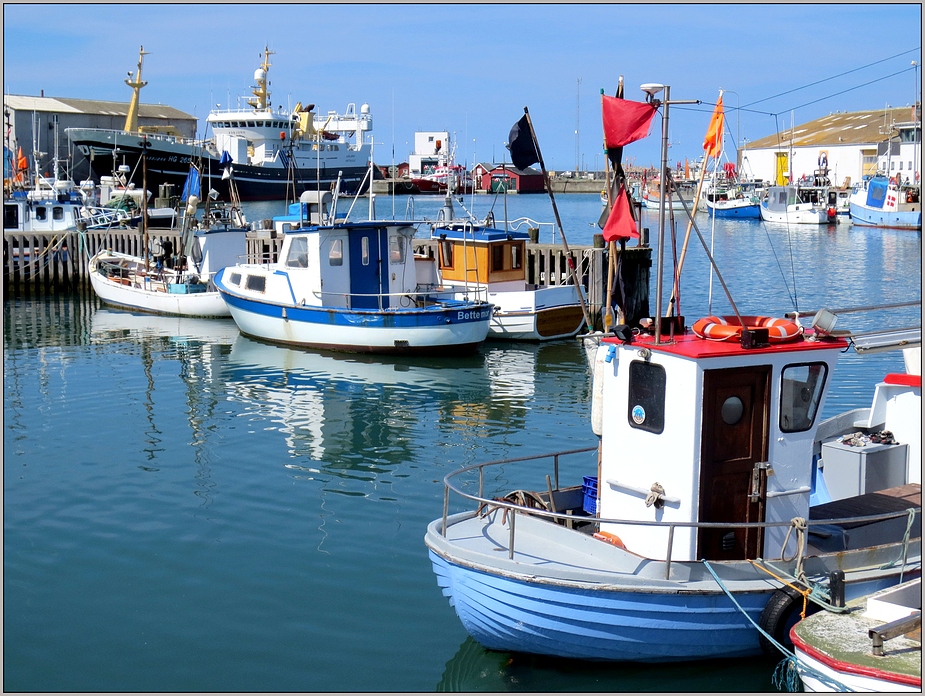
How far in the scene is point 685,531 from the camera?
896 centimetres

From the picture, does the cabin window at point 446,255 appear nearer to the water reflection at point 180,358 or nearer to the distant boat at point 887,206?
the water reflection at point 180,358

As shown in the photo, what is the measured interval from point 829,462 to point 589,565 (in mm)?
4224

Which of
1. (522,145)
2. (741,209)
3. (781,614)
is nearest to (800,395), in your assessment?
(781,614)

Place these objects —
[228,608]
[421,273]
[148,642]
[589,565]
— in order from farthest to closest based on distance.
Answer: [421,273] < [228,608] < [148,642] < [589,565]

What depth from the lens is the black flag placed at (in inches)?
457

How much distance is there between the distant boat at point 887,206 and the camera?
74062 mm

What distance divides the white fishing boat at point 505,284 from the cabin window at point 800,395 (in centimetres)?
1710

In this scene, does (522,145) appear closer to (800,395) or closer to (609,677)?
(800,395)

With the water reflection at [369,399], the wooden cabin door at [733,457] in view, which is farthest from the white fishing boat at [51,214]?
the wooden cabin door at [733,457]

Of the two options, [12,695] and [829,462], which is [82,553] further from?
[829,462]

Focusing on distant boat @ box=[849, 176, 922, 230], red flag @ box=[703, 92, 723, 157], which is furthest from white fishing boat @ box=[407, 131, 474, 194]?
red flag @ box=[703, 92, 723, 157]

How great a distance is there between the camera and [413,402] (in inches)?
806

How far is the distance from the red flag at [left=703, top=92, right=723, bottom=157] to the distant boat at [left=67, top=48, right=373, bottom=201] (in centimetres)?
6724

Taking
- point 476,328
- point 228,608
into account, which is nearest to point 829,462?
point 228,608
